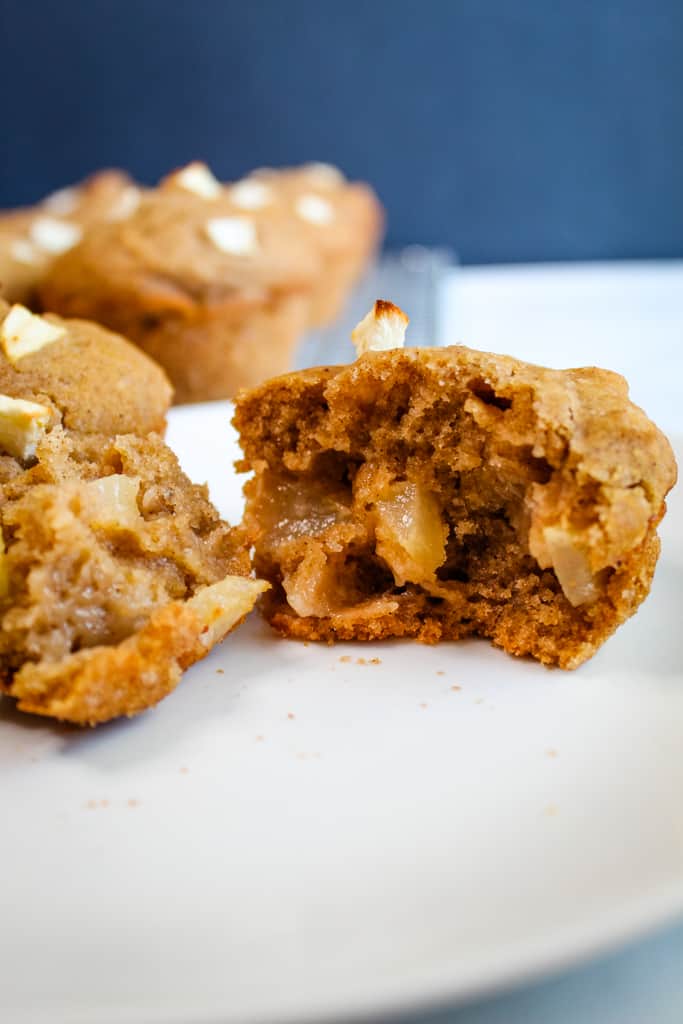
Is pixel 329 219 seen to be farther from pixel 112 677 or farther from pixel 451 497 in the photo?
pixel 112 677

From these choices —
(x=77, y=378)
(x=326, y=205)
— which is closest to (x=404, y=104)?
(x=326, y=205)

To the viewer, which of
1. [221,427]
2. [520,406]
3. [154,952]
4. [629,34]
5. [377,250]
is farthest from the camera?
[377,250]

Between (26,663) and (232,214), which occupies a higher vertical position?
(232,214)

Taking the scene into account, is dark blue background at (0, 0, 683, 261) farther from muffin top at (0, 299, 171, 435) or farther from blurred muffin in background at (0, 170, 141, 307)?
muffin top at (0, 299, 171, 435)

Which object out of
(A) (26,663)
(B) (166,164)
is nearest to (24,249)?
(A) (26,663)

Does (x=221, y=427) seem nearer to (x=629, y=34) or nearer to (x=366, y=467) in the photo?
(x=366, y=467)

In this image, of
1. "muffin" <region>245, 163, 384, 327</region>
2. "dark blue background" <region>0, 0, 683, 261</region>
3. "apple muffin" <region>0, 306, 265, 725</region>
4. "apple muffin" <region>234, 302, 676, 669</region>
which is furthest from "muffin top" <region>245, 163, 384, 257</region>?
"apple muffin" <region>234, 302, 676, 669</region>
